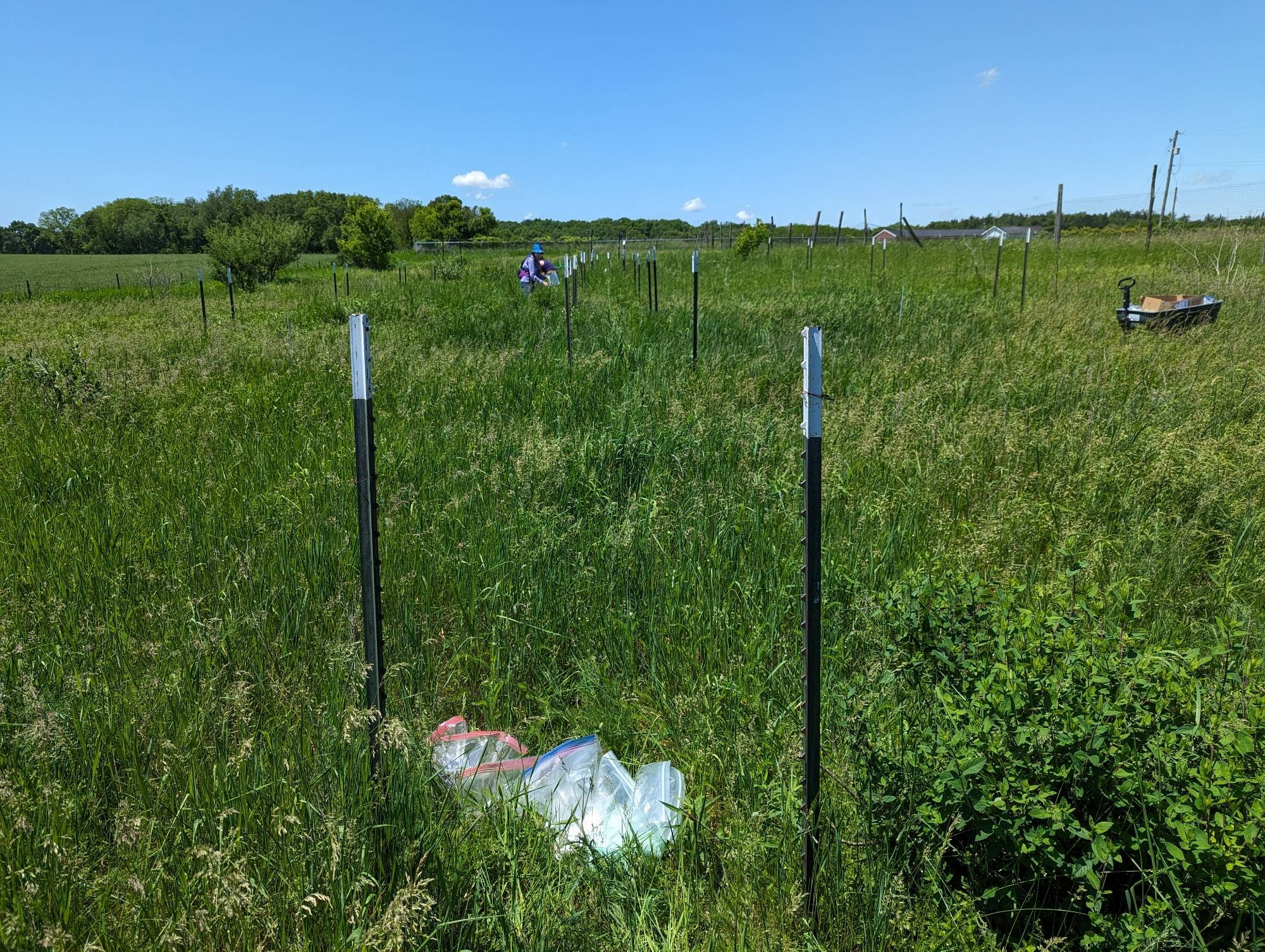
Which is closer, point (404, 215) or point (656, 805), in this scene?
point (656, 805)

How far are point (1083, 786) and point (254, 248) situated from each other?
115 feet

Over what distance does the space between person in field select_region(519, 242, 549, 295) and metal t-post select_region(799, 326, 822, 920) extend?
1318 centimetres

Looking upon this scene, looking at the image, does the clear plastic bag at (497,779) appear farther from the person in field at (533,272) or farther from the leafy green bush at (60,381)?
the person in field at (533,272)

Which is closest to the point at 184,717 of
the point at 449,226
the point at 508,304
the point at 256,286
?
the point at 508,304

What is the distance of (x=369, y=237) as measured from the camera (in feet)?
142

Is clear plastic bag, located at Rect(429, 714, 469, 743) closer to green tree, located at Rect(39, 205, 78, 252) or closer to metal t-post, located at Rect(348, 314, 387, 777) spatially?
metal t-post, located at Rect(348, 314, 387, 777)

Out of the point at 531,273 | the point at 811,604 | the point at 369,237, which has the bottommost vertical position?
the point at 811,604

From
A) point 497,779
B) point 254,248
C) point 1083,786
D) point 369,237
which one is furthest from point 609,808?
point 369,237

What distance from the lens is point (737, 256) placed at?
29.3 meters

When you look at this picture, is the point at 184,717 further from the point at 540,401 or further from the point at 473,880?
the point at 540,401

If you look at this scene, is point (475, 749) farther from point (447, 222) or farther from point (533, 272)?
point (447, 222)

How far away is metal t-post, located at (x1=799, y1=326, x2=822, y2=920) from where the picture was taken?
1.81m

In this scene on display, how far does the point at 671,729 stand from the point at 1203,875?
149 cm

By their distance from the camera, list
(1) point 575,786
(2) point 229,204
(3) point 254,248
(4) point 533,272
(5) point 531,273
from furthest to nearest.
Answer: (2) point 229,204, (3) point 254,248, (4) point 533,272, (5) point 531,273, (1) point 575,786
